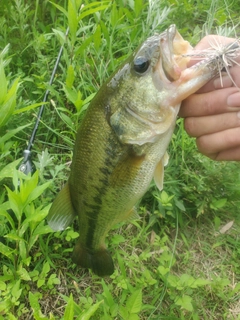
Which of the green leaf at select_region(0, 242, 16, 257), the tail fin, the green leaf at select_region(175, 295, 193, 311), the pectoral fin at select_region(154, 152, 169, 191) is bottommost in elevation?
the green leaf at select_region(175, 295, 193, 311)

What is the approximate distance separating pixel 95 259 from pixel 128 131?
898 millimetres

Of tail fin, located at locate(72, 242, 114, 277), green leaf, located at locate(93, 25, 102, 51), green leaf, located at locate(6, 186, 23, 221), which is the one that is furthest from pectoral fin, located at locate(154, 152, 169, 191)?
green leaf, located at locate(93, 25, 102, 51)

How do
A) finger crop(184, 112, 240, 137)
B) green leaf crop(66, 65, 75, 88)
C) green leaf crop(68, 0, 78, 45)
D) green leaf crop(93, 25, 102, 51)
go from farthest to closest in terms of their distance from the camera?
green leaf crop(93, 25, 102, 51), green leaf crop(66, 65, 75, 88), green leaf crop(68, 0, 78, 45), finger crop(184, 112, 240, 137)

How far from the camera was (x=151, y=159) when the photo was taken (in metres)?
1.68

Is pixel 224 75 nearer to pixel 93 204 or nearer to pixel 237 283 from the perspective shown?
pixel 93 204

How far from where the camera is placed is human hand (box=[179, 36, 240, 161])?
151cm

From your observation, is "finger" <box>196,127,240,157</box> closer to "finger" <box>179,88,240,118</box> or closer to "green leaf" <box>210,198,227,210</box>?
"finger" <box>179,88,240,118</box>

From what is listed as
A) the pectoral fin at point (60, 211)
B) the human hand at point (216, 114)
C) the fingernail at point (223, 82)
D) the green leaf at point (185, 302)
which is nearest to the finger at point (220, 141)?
the human hand at point (216, 114)

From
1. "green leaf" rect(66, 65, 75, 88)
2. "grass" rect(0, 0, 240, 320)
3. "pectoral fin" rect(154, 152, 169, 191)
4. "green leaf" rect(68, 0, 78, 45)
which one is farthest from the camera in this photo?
"green leaf" rect(66, 65, 75, 88)

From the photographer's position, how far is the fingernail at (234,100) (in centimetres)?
151

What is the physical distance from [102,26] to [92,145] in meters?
1.44

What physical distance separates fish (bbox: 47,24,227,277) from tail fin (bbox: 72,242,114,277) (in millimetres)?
210

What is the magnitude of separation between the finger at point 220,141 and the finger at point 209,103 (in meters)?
0.10

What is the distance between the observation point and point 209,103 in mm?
1564
